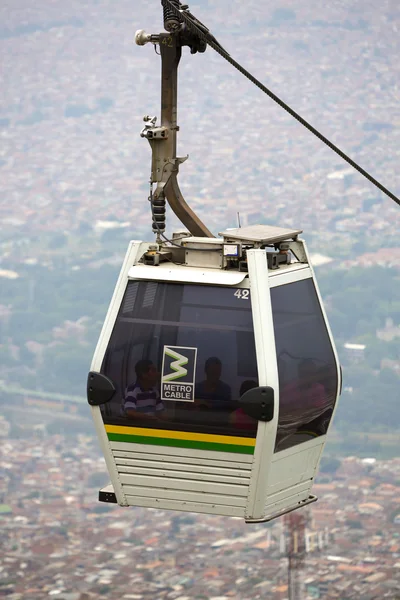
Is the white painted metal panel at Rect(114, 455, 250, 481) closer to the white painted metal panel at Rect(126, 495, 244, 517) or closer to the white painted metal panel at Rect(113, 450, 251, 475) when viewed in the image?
the white painted metal panel at Rect(113, 450, 251, 475)

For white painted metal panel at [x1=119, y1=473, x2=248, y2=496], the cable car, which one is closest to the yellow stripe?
the cable car

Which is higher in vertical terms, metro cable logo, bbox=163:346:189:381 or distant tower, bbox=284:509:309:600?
distant tower, bbox=284:509:309:600

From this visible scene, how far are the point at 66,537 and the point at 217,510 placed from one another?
2506 inches

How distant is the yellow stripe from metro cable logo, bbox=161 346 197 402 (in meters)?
0.30

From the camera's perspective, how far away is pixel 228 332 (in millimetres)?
9617

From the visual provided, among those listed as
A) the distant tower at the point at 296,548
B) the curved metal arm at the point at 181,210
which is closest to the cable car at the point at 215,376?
the curved metal arm at the point at 181,210

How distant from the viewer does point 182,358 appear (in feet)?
31.7

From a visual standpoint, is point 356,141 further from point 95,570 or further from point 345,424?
point 95,570

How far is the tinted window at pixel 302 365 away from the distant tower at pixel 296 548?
5652 cm

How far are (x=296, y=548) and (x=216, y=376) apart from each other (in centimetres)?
6284

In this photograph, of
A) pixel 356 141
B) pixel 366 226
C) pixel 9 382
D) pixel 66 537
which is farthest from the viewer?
pixel 356 141

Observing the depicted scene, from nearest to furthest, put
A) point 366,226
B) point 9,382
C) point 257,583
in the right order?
point 257,583 < point 9,382 < point 366,226

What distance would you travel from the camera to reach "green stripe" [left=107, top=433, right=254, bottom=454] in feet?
→ 31.9

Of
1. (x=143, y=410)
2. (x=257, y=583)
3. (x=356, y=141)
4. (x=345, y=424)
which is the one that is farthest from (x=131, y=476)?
(x=356, y=141)
